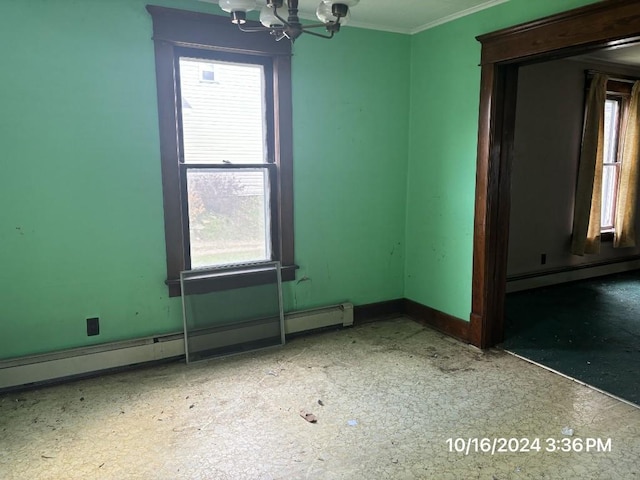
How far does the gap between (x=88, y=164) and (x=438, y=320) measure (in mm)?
2939

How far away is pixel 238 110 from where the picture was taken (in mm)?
3367

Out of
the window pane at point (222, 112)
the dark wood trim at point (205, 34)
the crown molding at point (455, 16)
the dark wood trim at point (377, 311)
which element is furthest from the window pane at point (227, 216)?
the crown molding at point (455, 16)

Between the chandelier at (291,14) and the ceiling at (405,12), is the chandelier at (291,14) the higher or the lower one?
the lower one

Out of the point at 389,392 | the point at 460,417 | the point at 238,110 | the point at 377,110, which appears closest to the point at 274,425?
the point at 389,392

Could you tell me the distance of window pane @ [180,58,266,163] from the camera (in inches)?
126

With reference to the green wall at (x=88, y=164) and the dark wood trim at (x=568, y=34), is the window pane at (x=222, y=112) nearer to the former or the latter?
the green wall at (x=88, y=164)

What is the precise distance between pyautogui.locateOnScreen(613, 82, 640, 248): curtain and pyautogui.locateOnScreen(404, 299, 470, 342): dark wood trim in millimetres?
3190

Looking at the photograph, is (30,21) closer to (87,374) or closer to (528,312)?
(87,374)

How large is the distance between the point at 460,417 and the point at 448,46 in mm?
2742

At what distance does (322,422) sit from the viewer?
2.53 meters

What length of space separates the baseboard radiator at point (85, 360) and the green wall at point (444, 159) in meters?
2.14

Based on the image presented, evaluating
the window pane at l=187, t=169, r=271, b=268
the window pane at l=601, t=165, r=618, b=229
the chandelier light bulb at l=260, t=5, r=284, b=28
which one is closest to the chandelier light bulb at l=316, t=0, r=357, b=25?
the chandelier light bulb at l=260, t=5, r=284, b=28

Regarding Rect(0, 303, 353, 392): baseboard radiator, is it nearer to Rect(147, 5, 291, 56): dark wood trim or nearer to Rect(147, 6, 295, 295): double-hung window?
Rect(147, 6, 295, 295): double-hung window

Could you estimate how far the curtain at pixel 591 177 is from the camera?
5105 mm
